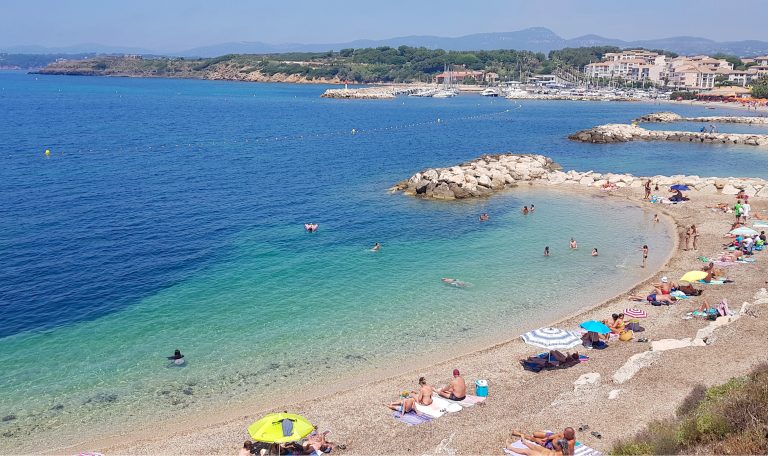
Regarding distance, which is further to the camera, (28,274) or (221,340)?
(28,274)

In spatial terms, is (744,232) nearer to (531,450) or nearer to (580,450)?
(580,450)

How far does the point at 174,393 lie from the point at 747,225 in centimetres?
3516

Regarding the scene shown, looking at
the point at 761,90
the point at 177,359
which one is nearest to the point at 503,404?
the point at 177,359

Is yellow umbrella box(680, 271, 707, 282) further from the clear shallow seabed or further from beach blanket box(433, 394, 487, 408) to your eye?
beach blanket box(433, 394, 487, 408)

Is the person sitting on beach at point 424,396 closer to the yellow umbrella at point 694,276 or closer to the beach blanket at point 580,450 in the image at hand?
the beach blanket at point 580,450

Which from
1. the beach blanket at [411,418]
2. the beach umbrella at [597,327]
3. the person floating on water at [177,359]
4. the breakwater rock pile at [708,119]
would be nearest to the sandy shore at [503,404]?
the beach blanket at [411,418]

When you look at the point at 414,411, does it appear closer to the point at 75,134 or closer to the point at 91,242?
the point at 91,242

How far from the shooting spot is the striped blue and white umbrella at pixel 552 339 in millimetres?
21578

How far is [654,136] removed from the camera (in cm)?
8762

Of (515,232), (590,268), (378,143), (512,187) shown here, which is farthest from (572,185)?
(378,143)

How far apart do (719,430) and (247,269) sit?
24.8 meters

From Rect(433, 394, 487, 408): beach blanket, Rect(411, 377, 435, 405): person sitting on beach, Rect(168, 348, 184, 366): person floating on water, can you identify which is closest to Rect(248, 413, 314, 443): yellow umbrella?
Rect(411, 377, 435, 405): person sitting on beach

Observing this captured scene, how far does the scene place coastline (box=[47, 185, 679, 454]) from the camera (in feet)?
56.9

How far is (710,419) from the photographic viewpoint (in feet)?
37.2
